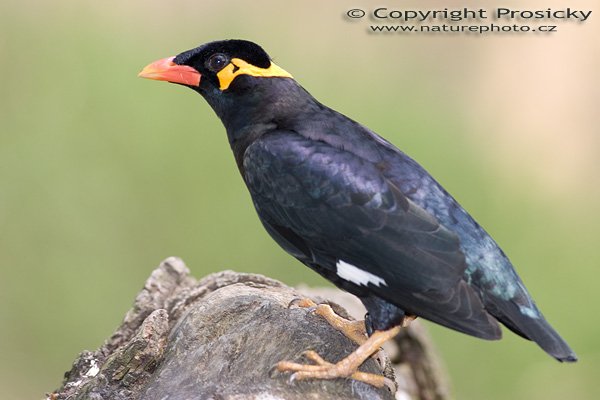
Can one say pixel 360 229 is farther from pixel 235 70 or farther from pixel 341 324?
pixel 235 70

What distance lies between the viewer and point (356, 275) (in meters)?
4.19

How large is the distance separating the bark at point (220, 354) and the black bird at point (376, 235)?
3.3 inches

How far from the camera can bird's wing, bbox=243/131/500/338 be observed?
4102 millimetres

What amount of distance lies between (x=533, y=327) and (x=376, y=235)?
0.75 meters

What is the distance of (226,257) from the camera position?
7160mm

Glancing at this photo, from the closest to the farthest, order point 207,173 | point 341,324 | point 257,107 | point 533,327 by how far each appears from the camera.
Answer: point 533,327 → point 341,324 → point 257,107 → point 207,173

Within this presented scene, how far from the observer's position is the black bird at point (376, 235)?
4.11 meters

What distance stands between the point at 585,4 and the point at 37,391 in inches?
206

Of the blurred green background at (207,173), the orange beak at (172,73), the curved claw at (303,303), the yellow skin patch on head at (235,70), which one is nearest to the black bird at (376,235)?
the curved claw at (303,303)

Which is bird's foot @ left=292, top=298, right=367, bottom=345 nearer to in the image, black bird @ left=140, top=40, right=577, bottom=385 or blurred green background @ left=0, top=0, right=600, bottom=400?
black bird @ left=140, top=40, right=577, bottom=385

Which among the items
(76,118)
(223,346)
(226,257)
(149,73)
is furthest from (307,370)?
(76,118)

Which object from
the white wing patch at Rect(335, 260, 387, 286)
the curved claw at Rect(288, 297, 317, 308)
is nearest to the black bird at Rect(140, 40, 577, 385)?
the white wing patch at Rect(335, 260, 387, 286)

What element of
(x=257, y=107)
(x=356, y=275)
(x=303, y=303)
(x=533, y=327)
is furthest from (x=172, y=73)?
(x=533, y=327)

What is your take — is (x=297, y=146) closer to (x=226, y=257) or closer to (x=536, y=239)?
(x=226, y=257)
